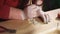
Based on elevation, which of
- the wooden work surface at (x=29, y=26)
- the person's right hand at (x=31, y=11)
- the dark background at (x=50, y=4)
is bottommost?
the wooden work surface at (x=29, y=26)

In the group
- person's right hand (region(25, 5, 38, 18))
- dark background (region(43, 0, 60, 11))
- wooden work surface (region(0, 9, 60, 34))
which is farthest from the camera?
dark background (region(43, 0, 60, 11))

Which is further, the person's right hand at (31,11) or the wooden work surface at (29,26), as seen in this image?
the person's right hand at (31,11)

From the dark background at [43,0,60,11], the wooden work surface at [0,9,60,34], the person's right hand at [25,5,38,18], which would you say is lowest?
the wooden work surface at [0,9,60,34]

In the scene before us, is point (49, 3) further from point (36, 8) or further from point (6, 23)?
point (6, 23)

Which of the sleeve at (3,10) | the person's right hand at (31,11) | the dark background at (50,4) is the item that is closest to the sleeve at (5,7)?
the sleeve at (3,10)

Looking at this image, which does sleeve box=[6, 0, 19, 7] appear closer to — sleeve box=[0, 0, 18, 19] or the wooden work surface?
sleeve box=[0, 0, 18, 19]

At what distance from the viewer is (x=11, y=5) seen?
1.36 metres

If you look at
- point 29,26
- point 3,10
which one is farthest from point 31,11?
point 3,10

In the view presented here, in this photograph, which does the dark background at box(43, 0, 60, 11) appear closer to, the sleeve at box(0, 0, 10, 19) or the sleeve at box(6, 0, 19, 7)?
the sleeve at box(6, 0, 19, 7)

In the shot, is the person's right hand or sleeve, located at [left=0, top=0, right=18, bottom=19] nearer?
sleeve, located at [left=0, top=0, right=18, bottom=19]

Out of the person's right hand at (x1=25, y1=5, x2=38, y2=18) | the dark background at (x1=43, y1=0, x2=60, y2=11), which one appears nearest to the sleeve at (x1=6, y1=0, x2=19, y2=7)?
the person's right hand at (x1=25, y1=5, x2=38, y2=18)

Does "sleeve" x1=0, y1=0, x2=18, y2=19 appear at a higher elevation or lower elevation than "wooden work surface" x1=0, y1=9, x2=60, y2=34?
higher

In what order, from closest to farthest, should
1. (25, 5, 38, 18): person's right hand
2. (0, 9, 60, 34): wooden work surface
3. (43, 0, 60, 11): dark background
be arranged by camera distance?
(0, 9, 60, 34): wooden work surface, (25, 5, 38, 18): person's right hand, (43, 0, 60, 11): dark background

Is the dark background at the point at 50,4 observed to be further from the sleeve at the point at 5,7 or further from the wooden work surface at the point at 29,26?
the sleeve at the point at 5,7
